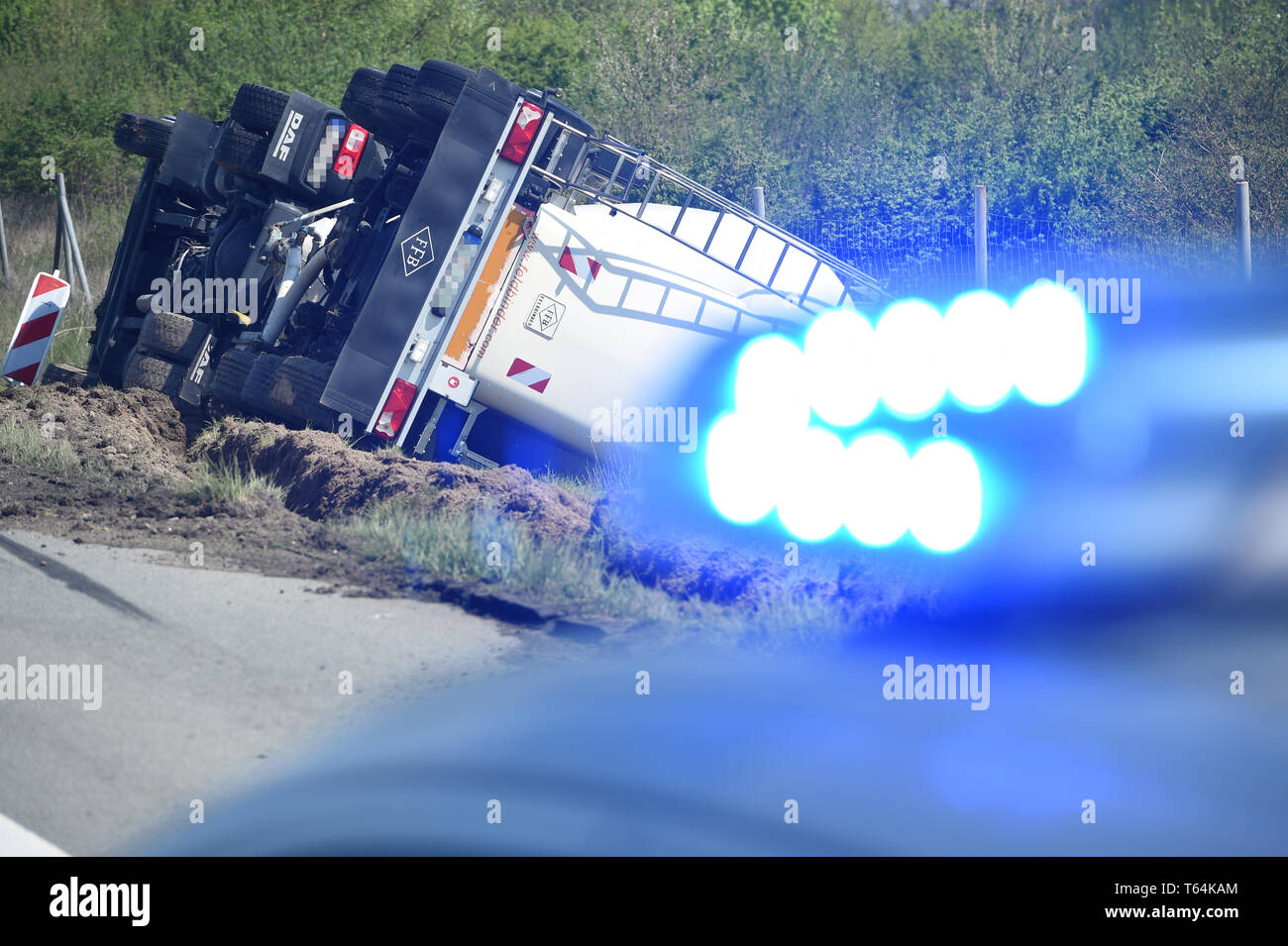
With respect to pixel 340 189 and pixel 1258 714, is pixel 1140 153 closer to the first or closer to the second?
pixel 340 189

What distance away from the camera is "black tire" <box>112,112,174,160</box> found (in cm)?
1278

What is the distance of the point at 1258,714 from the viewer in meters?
4.80

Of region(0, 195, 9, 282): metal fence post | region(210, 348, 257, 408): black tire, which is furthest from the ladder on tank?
region(0, 195, 9, 282): metal fence post

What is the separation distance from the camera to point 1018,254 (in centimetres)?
1355

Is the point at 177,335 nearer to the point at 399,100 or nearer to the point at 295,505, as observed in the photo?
the point at 399,100

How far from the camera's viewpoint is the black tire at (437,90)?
9.87 metres

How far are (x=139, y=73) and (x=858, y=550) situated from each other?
29.0 m

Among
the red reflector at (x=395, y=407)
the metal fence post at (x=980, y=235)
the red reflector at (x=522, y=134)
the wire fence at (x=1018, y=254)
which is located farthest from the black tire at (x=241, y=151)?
the metal fence post at (x=980, y=235)

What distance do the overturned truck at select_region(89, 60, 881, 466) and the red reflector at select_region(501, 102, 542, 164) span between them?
1cm

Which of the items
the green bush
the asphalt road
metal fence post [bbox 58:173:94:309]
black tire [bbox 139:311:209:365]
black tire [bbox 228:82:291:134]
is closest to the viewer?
the asphalt road

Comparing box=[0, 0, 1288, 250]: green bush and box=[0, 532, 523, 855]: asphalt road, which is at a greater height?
box=[0, 0, 1288, 250]: green bush

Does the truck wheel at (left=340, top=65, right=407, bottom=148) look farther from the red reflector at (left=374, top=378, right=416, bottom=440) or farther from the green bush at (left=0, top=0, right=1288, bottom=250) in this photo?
the green bush at (left=0, top=0, right=1288, bottom=250)

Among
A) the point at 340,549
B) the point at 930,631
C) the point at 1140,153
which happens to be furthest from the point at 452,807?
→ the point at 1140,153

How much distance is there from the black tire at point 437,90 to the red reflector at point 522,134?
85 cm
